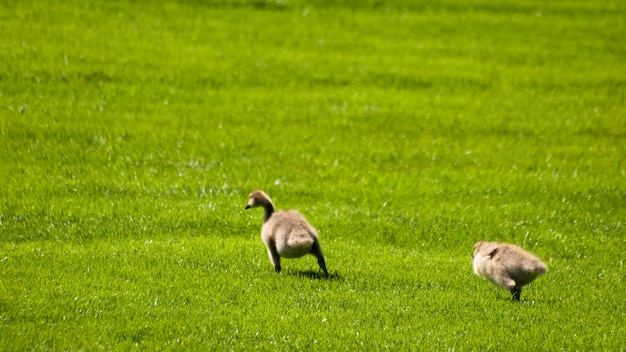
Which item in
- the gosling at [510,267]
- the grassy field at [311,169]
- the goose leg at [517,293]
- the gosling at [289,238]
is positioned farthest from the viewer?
the gosling at [289,238]

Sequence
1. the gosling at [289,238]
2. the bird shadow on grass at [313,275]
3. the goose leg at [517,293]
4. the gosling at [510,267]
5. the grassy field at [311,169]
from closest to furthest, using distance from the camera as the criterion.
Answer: the grassy field at [311,169] < the gosling at [510,267] < the goose leg at [517,293] < the gosling at [289,238] < the bird shadow on grass at [313,275]

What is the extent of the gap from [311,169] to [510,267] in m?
9.68

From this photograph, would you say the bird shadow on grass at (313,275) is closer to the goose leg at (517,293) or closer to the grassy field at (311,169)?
the grassy field at (311,169)

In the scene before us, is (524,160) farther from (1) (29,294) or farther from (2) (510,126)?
(1) (29,294)

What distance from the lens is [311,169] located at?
21234 mm

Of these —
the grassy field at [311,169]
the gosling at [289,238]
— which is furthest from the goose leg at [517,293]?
the gosling at [289,238]

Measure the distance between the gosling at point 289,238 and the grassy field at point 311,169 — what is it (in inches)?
A: 18.5

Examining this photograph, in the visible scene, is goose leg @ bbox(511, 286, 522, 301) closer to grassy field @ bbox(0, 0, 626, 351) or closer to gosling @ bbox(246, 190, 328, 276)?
grassy field @ bbox(0, 0, 626, 351)

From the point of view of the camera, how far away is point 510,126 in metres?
25.8

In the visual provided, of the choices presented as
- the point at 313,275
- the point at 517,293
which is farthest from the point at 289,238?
the point at 517,293

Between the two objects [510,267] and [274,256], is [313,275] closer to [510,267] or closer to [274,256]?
[274,256]

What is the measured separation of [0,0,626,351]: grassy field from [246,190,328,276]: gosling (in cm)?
47

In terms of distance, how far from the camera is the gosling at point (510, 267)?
12.0 m

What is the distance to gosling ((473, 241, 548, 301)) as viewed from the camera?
39.5 ft
